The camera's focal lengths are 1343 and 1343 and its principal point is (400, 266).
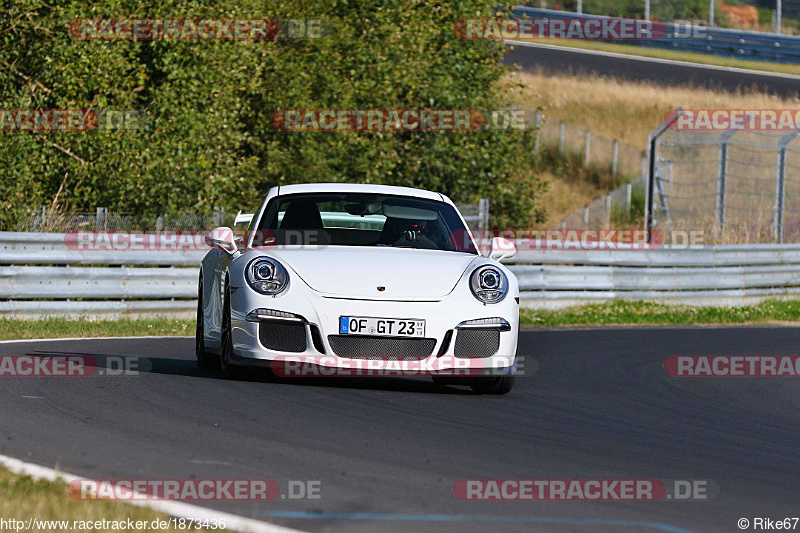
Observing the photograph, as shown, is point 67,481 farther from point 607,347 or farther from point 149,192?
point 149,192

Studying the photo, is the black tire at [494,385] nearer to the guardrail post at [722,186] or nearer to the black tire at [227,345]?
→ the black tire at [227,345]

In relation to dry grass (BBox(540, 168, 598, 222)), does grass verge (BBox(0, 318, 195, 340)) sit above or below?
above

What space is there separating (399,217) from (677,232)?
53.2 feet

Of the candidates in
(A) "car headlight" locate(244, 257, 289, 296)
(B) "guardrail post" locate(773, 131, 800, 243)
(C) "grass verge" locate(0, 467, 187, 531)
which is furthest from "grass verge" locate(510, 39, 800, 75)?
(C) "grass verge" locate(0, 467, 187, 531)

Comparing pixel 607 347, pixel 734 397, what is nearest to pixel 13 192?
pixel 607 347

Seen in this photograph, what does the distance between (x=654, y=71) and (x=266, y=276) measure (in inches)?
1475

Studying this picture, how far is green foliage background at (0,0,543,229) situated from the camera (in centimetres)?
2038

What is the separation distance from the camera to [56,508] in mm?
4484

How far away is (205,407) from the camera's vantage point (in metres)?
7.38

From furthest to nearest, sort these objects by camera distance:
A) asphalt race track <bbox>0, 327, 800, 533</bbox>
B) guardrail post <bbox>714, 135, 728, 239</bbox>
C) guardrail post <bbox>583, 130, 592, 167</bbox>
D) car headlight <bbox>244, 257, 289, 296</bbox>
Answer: guardrail post <bbox>583, 130, 592, 167</bbox>
guardrail post <bbox>714, 135, 728, 239</bbox>
car headlight <bbox>244, 257, 289, 296</bbox>
asphalt race track <bbox>0, 327, 800, 533</bbox>

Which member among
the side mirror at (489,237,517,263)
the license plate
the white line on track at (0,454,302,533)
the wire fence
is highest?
the side mirror at (489,237,517,263)

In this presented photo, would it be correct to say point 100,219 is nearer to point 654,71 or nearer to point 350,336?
point 350,336

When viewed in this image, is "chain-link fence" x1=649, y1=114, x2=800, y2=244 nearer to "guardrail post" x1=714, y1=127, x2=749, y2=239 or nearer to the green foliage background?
"guardrail post" x1=714, y1=127, x2=749, y2=239

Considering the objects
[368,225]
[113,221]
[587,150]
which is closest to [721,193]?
[113,221]
